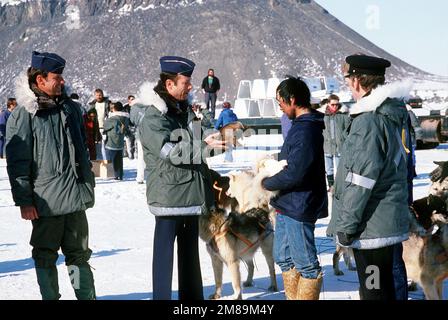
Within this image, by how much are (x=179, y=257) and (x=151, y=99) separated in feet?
3.51

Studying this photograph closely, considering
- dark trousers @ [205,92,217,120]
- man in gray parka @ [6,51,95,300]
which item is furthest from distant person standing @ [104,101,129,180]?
man in gray parka @ [6,51,95,300]

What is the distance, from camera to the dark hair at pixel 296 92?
13.6 ft

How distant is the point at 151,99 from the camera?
3992mm

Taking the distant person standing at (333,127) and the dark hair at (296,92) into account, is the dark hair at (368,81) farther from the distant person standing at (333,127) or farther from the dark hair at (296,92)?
the distant person standing at (333,127)

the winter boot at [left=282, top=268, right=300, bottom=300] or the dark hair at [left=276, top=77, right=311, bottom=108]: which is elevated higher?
the dark hair at [left=276, top=77, right=311, bottom=108]

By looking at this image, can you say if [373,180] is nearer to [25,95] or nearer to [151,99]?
[151,99]

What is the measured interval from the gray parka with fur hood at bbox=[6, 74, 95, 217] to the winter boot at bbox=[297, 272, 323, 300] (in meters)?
1.51

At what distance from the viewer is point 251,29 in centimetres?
16050

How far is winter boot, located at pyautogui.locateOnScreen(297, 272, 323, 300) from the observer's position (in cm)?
411

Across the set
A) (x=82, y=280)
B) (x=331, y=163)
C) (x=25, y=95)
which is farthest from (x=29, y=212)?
(x=331, y=163)

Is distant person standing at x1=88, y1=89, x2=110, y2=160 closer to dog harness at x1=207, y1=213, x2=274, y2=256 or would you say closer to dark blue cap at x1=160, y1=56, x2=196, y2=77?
dog harness at x1=207, y1=213, x2=274, y2=256

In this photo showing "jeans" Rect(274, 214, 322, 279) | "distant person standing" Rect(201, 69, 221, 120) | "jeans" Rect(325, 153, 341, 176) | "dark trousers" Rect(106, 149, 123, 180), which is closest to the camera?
"jeans" Rect(274, 214, 322, 279)

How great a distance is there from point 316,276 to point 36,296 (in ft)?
8.03
